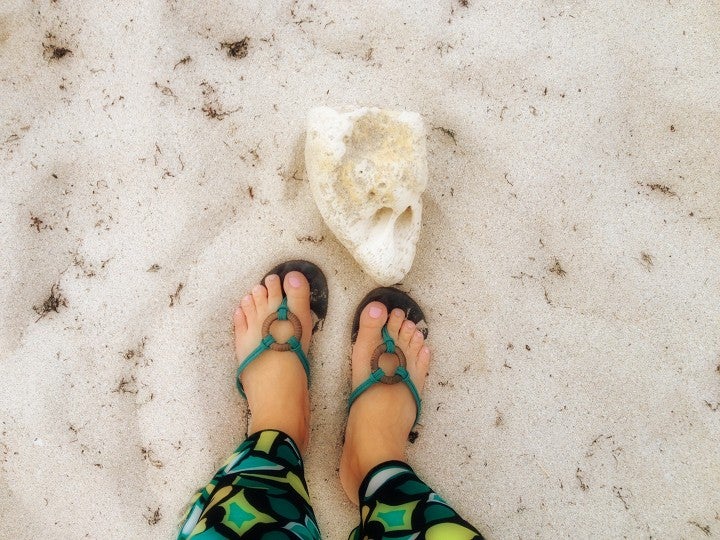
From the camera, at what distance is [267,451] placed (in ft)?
5.92

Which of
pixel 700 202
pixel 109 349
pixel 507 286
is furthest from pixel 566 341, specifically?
pixel 109 349

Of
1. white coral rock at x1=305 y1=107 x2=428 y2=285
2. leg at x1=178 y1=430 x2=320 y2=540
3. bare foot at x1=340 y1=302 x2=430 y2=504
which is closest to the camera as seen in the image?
leg at x1=178 y1=430 x2=320 y2=540

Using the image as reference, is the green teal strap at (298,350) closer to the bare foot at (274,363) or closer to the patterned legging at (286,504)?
the bare foot at (274,363)

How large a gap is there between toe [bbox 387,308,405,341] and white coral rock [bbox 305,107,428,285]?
0.30m

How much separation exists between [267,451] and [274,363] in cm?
31

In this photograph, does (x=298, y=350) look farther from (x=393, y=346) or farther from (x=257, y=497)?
(x=257, y=497)

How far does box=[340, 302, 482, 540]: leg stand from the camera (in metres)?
1.68

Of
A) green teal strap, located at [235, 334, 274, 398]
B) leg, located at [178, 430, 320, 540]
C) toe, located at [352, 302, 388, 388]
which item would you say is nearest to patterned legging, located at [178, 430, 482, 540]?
leg, located at [178, 430, 320, 540]

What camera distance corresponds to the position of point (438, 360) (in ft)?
6.51

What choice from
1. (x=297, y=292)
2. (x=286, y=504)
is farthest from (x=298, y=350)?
(x=286, y=504)

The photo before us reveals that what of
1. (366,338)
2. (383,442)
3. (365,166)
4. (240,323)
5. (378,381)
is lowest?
(383,442)

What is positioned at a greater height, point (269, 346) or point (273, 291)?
point (273, 291)

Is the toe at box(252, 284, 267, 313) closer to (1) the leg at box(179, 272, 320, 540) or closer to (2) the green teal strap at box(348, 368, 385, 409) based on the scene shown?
(1) the leg at box(179, 272, 320, 540)

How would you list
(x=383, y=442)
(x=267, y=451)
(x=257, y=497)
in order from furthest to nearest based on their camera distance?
(x=383, y=442)
(x=267, y=451)
(x=257, y=497)
